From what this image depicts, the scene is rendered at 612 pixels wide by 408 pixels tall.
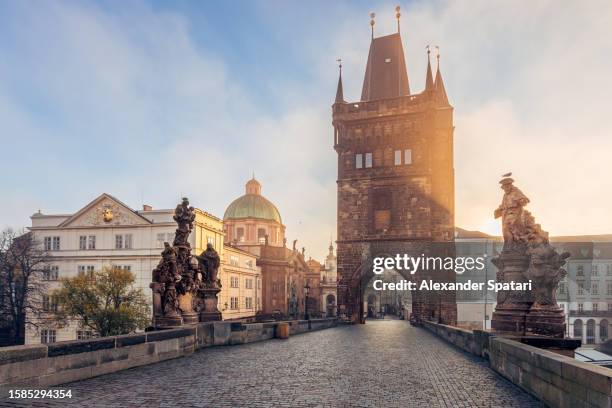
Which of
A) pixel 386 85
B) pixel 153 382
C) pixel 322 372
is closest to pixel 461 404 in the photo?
pixel 322 372

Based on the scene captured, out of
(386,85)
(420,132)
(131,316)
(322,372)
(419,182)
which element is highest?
(386,85)

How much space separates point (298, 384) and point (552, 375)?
167 inches

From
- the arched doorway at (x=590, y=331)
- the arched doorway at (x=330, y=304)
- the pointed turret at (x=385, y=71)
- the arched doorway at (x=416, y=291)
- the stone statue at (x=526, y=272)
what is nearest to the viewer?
the stone statue at (x=526, y=272)

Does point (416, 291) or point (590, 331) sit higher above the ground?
point (416, 291)

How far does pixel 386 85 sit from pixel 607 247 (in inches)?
1903

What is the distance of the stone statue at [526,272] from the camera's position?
1137 cm

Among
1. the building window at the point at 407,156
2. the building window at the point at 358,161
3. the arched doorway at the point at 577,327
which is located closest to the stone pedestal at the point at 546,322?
the building window at the point at 407,156

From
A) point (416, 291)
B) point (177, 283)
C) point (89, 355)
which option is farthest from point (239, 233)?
point (89, 355)

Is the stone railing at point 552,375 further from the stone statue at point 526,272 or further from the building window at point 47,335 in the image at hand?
the building window at point 47,335

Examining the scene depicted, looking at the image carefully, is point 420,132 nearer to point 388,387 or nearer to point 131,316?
point 131,316

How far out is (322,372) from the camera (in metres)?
10.9

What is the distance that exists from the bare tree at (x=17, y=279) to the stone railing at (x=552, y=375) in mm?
41833

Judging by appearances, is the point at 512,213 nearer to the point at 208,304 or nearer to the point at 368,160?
the point at 208,304

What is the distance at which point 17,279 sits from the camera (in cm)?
4503
